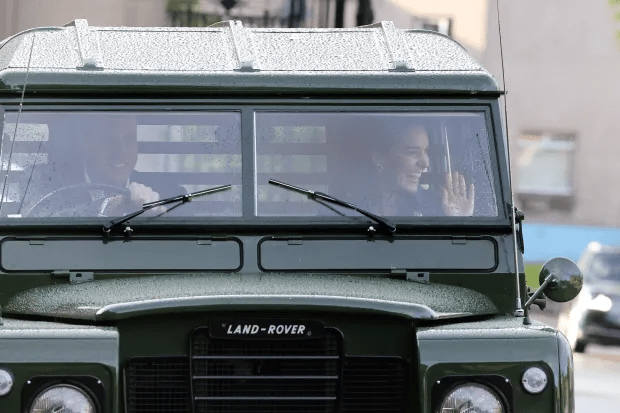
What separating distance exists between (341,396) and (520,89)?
103 ft

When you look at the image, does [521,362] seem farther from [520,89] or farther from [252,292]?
[520,89]

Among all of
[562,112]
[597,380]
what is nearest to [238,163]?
[597,380]

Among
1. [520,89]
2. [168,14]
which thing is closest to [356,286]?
[168,14]

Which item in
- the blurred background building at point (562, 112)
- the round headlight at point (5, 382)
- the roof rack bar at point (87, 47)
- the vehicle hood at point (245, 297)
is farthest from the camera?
the blurred background building at point (562, 112)

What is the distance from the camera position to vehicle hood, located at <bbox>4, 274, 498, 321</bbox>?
5164 millimetres

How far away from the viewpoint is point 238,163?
240 inches

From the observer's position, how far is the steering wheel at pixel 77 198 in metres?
6.05

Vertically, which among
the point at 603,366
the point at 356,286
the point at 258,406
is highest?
the point at 356,286

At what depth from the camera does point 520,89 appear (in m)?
36.1

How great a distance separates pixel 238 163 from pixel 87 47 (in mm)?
895

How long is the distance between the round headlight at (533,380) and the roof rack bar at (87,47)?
2.22m

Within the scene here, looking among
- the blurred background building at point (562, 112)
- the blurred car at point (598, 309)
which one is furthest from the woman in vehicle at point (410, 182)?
the blurred background building at point (562, 112)

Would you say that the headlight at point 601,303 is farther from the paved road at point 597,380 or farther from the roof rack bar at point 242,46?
the roof rack bar at point 242,46

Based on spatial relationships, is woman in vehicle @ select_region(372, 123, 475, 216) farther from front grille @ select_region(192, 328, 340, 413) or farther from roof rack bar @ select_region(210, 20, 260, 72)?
front grille @ select_region(192, 328, 340, 413)
